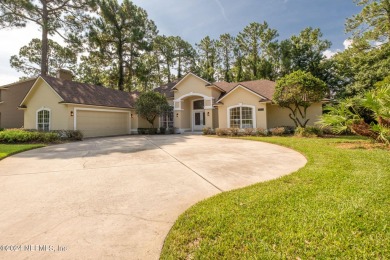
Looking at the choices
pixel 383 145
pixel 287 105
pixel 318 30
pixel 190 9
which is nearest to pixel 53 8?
pixel 190 9

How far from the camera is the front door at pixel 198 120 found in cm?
2145

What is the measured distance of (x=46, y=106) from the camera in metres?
17.0

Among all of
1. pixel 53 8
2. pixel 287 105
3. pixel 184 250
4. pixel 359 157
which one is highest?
pixel 53 8

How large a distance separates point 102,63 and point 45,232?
1218 inches

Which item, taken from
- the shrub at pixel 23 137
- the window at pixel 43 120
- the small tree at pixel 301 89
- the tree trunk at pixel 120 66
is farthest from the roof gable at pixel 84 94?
the small tree at pixel 301 89

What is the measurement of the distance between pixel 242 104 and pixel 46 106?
58.2 feet

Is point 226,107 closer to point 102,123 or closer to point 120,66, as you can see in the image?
point 102,123

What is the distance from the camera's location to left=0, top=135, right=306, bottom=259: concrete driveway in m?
2.34

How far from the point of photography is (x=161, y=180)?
464 cm

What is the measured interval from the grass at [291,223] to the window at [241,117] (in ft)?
43.5

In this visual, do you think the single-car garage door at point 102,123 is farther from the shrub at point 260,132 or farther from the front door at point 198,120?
the shrub at point 260,132

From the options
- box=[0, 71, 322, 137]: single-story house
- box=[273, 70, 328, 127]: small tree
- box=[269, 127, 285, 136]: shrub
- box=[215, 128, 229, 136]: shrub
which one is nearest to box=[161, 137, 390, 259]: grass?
box=[273, 70, 328, 127]: small tree

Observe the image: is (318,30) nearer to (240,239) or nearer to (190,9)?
(190,9)

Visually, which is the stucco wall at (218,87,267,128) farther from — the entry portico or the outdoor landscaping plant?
the outdoor landscaping plant
